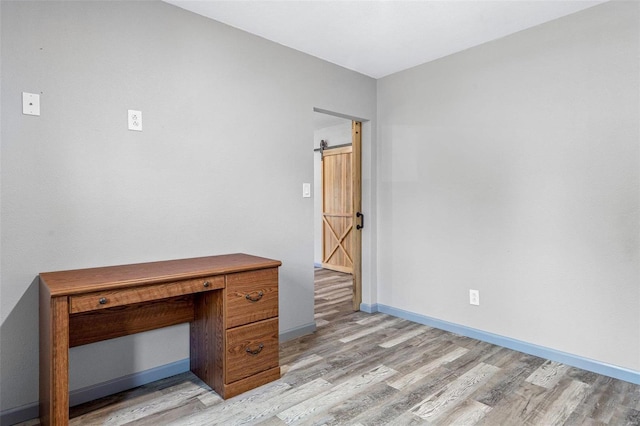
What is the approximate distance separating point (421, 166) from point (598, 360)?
1.96 meters

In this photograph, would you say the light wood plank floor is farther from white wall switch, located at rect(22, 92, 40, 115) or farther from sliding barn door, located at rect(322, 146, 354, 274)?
sliding barn door, located at rect(322, 146, 354, 274)

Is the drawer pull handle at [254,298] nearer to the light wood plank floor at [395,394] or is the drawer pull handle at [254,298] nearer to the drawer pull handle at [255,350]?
the drawer pull handle at [255,350]

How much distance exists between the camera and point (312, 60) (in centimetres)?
313

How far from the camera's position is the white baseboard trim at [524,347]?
89.9 inches

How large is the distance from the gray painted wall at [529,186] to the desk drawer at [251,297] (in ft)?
5.61

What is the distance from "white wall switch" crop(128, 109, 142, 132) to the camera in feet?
7.06

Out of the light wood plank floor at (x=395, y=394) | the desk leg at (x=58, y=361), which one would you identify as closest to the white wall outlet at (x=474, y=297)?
the light wood plank floor at (x=395, y=394)

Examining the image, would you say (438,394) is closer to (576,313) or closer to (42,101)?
(576,313)

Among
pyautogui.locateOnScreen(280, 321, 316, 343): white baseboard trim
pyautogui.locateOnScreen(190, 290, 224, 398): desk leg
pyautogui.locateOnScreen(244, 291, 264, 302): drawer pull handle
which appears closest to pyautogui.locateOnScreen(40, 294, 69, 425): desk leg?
pyautogui.locateOnScreen(190, 290, 224, 398): desk leg

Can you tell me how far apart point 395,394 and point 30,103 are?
8.41ft

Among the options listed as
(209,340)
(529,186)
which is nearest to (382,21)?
(529,186)

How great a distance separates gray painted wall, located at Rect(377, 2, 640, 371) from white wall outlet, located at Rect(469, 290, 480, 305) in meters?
0.06

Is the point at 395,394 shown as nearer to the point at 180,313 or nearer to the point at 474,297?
the point at 474,297

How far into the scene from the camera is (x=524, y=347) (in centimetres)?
269
